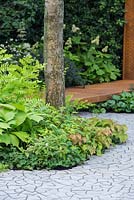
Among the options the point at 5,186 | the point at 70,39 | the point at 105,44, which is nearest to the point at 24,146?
the point at 5,186

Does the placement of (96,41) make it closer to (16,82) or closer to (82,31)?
(82,31)

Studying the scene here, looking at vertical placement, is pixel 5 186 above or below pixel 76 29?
below

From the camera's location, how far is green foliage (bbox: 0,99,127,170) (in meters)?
4.57

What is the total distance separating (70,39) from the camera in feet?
30.0

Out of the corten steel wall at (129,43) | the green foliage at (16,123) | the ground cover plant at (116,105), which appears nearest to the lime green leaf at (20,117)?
the green foliage at (16,123)

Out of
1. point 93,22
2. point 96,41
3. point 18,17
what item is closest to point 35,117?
point 18,17

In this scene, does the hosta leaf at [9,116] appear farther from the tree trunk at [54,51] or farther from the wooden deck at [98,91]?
the wooden deck at [98,91]

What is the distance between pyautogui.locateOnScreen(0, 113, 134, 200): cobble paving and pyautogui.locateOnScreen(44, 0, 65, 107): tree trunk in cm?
90

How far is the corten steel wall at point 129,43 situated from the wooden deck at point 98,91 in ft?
1.89

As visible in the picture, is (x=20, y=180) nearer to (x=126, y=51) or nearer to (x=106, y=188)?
(x=106, y=188)

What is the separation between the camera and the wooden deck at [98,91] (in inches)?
299

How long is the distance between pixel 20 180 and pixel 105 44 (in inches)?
233

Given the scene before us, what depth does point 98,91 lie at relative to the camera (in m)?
8.23

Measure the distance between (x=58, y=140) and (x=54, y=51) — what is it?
113 cm
